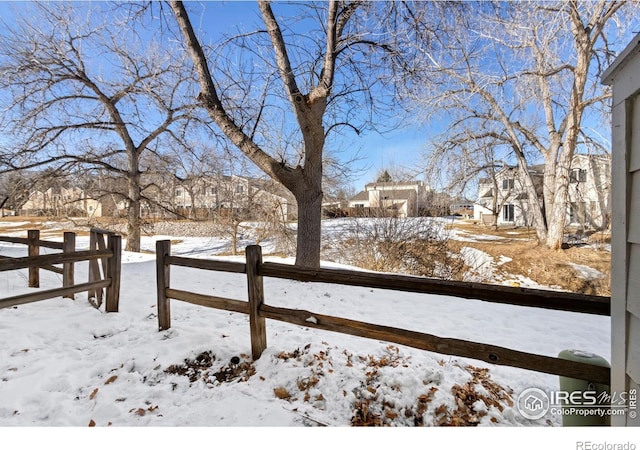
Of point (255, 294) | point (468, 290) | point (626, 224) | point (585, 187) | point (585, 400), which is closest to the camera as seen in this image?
point (626, 224)

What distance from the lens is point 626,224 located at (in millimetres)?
1191

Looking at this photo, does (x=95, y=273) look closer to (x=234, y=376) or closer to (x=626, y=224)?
(x=234, y=376)

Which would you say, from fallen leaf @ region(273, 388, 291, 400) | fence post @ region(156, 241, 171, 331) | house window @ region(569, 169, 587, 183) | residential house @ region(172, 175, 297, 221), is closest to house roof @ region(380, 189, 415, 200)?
residential house @ region(172, 175, 297, 221)

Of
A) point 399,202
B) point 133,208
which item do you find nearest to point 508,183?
point 399,202

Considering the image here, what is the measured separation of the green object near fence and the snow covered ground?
91mm

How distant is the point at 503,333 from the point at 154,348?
4358 mm

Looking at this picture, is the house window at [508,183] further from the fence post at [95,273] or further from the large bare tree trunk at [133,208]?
the large bare tree trunk at [133,208]

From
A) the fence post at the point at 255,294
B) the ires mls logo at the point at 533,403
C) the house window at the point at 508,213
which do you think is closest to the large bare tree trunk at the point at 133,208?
the fence post at the point at 255,294

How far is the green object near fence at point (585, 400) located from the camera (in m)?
1.50
